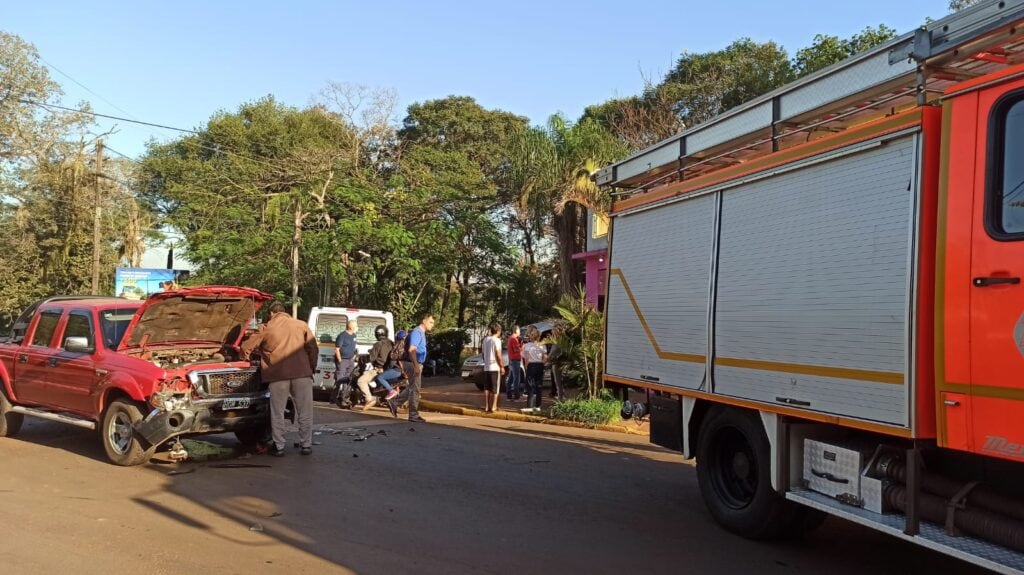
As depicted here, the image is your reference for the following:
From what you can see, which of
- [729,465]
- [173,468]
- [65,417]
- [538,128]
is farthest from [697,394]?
[538,128]

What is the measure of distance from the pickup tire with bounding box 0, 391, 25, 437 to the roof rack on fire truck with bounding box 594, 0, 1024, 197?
862cm

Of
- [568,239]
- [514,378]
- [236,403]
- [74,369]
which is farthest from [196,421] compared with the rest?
[568,239]

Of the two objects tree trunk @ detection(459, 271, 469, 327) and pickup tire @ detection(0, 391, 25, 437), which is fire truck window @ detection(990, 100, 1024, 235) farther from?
tree trunk @ detection(459, 271, 469, 327)

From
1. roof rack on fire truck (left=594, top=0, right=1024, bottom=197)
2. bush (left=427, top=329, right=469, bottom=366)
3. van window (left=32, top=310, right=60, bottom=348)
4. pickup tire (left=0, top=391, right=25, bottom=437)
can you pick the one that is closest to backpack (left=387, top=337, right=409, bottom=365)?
van window (left=32, top=310, right=60, bottom=348)

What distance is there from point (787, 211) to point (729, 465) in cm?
225

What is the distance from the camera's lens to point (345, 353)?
15438mm

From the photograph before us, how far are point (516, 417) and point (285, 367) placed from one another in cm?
639

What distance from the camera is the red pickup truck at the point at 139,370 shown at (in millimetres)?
8266

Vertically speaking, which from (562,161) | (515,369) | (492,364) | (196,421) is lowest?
(196,421)

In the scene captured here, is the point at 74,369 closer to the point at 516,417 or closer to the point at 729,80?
the point at 516,417

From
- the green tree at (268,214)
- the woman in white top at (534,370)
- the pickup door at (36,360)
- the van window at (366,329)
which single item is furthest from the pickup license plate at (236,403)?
the green tree at (268,214)

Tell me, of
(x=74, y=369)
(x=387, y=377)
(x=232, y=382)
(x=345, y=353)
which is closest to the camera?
(x=232, y=382)

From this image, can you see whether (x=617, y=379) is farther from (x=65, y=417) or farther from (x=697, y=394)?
(x=65, y=417)

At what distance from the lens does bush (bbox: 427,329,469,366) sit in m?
26.9
